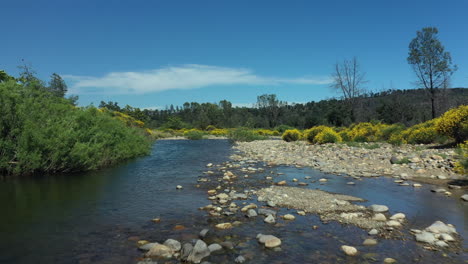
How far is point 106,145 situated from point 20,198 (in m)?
6.72

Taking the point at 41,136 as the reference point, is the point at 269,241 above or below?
below

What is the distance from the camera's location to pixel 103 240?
15.8 ft

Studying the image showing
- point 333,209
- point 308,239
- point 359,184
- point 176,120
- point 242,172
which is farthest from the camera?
A: point 176,120

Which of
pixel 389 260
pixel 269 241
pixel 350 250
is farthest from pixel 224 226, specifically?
pixel 389 260

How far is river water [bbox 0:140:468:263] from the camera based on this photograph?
4.19m

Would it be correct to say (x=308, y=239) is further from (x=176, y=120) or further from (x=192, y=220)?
(x=176, y=120)

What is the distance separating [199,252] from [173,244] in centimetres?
54

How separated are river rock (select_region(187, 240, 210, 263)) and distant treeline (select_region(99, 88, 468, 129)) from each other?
30778 millimetres

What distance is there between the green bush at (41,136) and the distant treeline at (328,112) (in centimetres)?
2976

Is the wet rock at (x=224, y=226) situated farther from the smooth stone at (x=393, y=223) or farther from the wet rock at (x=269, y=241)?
the smooth stone at (x=393, y=223)

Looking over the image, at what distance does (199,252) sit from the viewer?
4227mm

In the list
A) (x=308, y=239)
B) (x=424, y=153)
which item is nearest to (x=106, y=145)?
(x=308, y=239)

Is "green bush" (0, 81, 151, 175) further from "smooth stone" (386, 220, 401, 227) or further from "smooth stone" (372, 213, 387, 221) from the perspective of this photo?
"smooth stone" (386, 220, 401, 227)

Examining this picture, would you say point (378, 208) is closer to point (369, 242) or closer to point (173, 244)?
point (369, 242)
